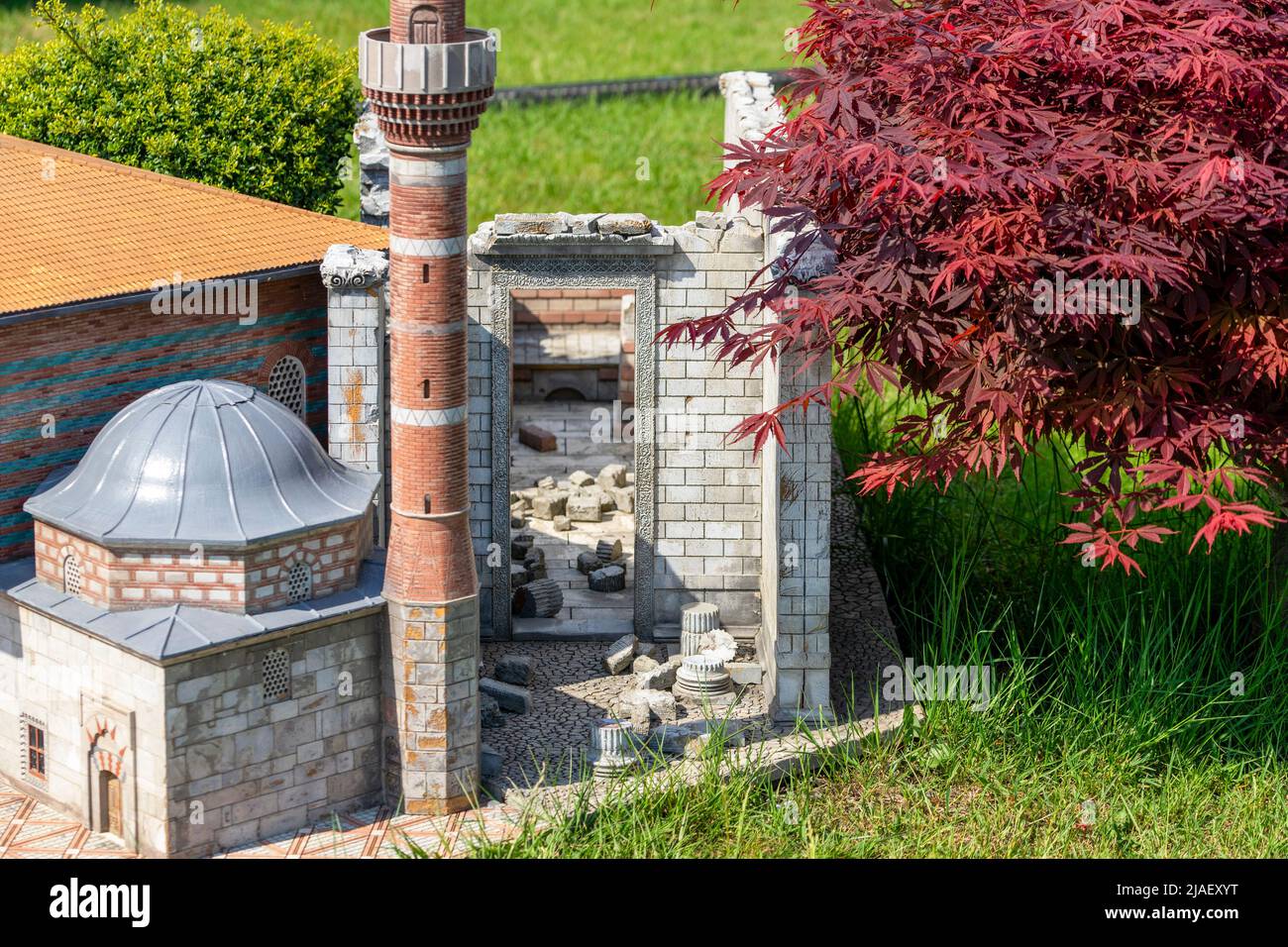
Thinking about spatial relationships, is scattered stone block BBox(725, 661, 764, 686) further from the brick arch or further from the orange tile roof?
the orange tile roof

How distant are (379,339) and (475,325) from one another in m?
1.84

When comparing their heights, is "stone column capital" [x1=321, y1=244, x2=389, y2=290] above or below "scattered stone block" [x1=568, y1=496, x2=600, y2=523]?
above

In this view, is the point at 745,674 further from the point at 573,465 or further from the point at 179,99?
the point at 179,99

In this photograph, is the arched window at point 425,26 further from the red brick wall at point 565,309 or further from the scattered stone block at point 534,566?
the red brick wall at point 565,309

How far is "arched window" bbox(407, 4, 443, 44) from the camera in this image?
51.2 ft

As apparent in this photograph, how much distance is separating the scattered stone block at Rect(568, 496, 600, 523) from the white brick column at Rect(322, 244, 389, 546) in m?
5.70

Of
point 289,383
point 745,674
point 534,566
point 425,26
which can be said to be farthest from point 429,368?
point 534,566

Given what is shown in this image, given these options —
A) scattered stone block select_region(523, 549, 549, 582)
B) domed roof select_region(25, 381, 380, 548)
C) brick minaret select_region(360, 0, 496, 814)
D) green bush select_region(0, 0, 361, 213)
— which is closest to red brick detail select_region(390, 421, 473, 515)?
brick minaret select_region(360, 0, 496, 814)

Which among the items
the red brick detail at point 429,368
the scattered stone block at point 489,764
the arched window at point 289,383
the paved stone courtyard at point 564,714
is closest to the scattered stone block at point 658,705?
the paved stone courtyard at point 564,714

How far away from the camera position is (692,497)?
2127 centimetres

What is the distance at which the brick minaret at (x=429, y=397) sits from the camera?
619 inches

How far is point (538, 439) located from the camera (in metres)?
27.9

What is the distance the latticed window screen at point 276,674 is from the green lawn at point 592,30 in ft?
109

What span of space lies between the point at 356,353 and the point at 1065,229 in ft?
23.9
